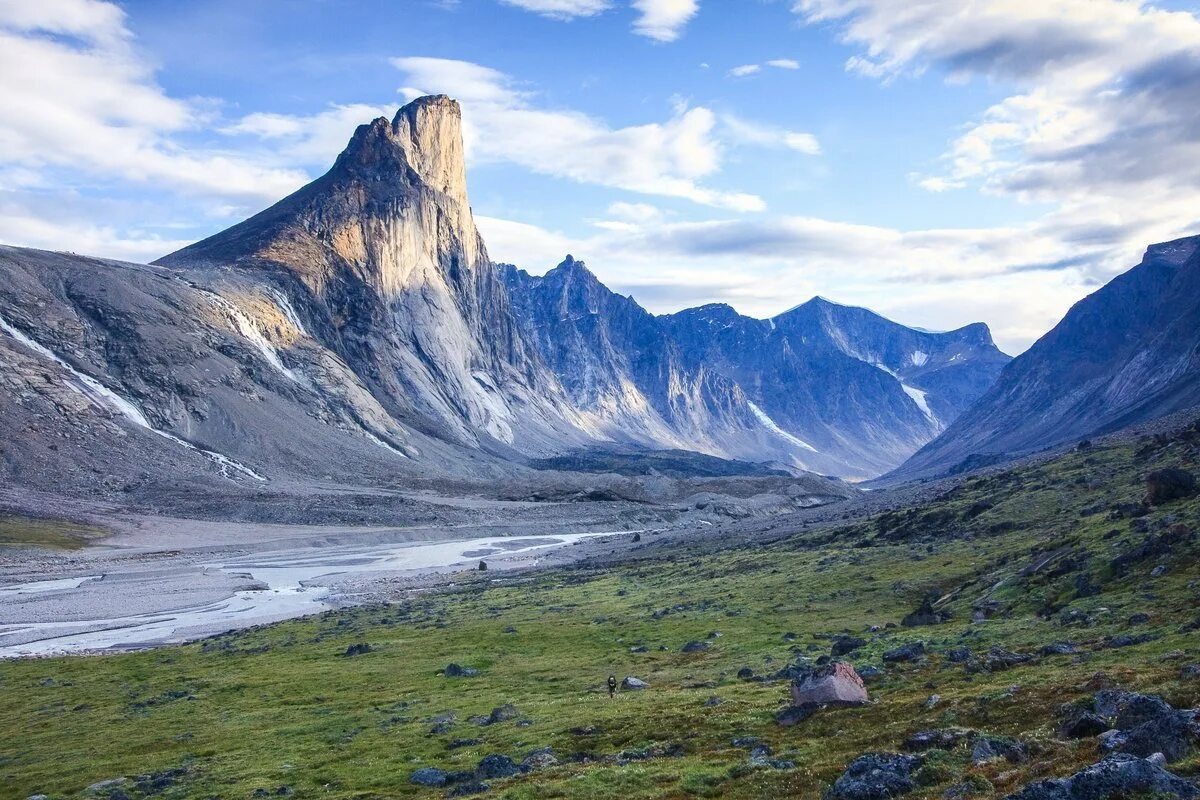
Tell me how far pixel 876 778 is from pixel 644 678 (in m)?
24.5

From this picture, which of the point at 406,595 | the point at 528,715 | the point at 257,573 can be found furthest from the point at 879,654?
the point at 257,573

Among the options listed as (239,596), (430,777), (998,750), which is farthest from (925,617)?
(239,596)

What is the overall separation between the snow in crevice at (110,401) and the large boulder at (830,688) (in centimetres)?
17993

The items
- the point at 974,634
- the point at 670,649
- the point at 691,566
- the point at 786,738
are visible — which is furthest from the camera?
the point at 691,566

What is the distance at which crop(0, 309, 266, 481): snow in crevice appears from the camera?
191125mm

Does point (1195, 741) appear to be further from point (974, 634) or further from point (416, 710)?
point (416, 710)

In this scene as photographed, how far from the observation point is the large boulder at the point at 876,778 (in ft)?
65.2

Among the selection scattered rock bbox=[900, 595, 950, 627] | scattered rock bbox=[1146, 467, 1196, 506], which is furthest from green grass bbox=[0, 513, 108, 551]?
scattered rock bbox=[1146, 467, 1196, 506]

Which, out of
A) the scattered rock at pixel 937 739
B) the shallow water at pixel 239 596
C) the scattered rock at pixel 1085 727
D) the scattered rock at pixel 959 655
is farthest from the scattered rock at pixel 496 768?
the shallow water at pixel 239 596

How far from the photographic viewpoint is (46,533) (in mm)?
136000

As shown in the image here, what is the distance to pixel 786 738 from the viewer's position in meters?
27.2

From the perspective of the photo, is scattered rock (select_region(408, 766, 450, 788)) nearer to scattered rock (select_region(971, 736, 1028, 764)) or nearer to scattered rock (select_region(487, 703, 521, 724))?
scattered rock (select_region(487, 703, 521, 724))

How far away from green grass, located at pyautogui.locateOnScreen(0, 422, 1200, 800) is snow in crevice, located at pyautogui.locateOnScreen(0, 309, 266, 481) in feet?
397

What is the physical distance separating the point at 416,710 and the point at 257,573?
300ft
